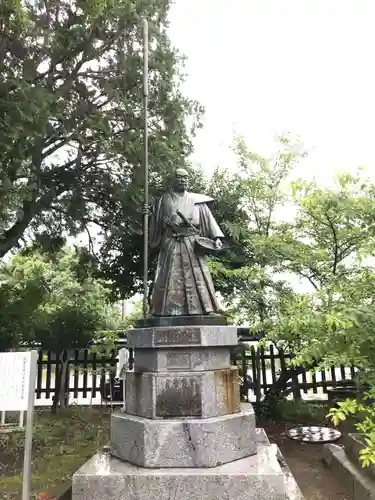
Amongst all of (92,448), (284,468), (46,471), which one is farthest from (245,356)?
(284,468)

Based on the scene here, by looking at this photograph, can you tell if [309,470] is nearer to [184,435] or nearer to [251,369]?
[184,435]

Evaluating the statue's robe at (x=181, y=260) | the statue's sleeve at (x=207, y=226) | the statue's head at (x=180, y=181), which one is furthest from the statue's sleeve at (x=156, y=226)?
the statue's sleeve at (x=207, y=226)

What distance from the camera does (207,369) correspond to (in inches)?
158

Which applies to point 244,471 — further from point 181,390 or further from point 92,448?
point 92,448

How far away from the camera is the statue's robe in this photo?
4.38 m

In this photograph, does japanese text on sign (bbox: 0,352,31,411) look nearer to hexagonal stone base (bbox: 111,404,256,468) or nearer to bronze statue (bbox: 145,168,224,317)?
hexagonal stone base (bbox: 111,404,256,468)

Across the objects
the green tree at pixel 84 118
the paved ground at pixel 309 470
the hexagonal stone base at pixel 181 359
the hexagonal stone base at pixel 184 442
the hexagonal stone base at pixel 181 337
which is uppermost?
the green tree at pixel 84 118

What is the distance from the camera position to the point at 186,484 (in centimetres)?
336

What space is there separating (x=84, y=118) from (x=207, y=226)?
14.0ft

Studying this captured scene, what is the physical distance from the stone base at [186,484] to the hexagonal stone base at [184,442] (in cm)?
10

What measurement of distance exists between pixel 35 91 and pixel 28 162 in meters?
1.28

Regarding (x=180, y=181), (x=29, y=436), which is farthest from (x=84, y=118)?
(x=29, y=436)

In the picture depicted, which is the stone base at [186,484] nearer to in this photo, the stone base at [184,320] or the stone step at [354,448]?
the stone base at [184,320]

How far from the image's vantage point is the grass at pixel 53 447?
5465 mm
